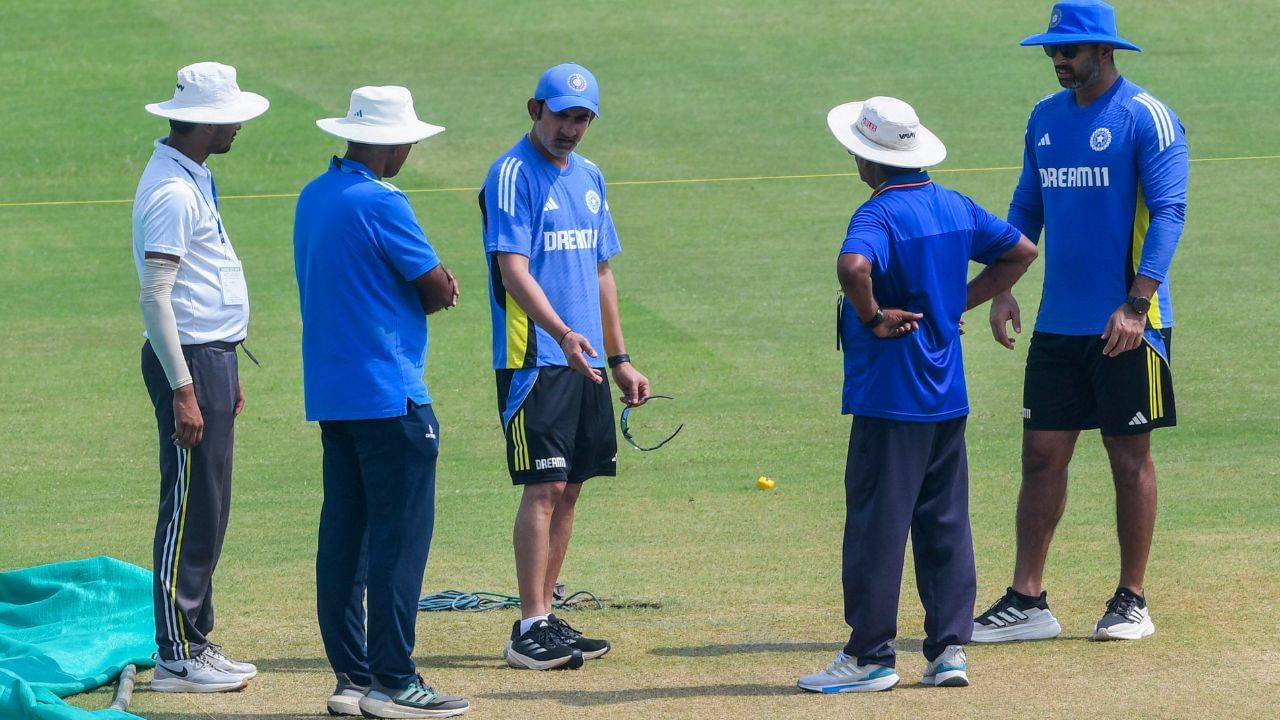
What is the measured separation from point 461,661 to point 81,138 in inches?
596

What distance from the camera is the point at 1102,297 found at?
692cm

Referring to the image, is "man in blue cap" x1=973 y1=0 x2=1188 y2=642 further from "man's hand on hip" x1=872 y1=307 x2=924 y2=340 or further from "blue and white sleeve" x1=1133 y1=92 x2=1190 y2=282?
"man's hand on hip" x1=872 y1=307 x2=924 y2=340

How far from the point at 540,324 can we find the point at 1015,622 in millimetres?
2190

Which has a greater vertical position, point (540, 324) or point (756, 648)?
point (540, 324)

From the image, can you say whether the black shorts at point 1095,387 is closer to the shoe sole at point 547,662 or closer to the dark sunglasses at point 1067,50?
the dark sunglasses at point 1067,50

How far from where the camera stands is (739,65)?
22.8 metres

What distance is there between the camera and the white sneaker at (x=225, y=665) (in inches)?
251

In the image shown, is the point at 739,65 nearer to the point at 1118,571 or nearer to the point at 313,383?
the point at 1118,571

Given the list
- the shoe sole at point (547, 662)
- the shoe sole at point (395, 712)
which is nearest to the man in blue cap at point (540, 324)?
the shoe sole at point (547, 662)

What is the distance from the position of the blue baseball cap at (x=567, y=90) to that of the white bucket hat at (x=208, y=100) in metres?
1.06

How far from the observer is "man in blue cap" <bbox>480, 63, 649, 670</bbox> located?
6613mm

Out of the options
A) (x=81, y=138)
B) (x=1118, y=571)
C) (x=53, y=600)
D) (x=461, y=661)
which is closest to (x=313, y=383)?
(x=461, y=661)

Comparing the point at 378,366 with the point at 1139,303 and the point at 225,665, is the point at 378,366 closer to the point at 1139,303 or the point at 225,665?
the point at 225,665

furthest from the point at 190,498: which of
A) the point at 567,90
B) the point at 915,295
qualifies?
the point at 915,295
